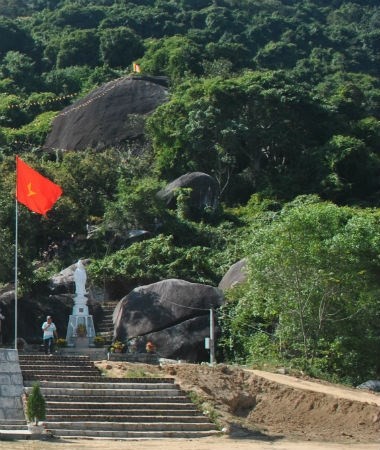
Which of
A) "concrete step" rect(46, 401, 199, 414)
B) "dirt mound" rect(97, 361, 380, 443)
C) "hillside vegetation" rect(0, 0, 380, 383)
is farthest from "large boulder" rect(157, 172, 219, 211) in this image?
"concrete step" rect(46, 401, 199, 414)

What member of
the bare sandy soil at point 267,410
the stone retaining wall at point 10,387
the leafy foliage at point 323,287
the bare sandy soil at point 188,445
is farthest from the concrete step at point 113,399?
the leafy foliage at point 323,287

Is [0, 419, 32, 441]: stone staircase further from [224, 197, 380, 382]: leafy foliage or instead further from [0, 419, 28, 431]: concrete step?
[224, 197, 380, 382]: leafy foliage

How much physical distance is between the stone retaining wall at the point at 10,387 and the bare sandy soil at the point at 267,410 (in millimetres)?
2313

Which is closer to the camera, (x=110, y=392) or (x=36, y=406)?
(x=36, y=406)

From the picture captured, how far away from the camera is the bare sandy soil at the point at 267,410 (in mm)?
24000

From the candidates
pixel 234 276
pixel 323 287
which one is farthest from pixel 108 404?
pixel 234 276

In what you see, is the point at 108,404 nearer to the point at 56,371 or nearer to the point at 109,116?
the point at 56,371

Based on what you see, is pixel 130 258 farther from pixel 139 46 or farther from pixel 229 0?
pixel 229 0

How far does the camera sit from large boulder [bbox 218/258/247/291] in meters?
38.9

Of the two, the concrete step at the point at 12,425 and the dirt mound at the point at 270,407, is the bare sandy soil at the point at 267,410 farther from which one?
the concrete step at the point at 12,425

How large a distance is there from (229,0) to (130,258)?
78725 millimetres

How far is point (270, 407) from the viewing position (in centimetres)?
2741

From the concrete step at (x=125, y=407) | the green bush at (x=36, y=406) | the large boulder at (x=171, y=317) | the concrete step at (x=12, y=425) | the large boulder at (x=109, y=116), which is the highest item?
the large boulder at (x=109, y=116)

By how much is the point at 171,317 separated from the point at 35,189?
8436mm
